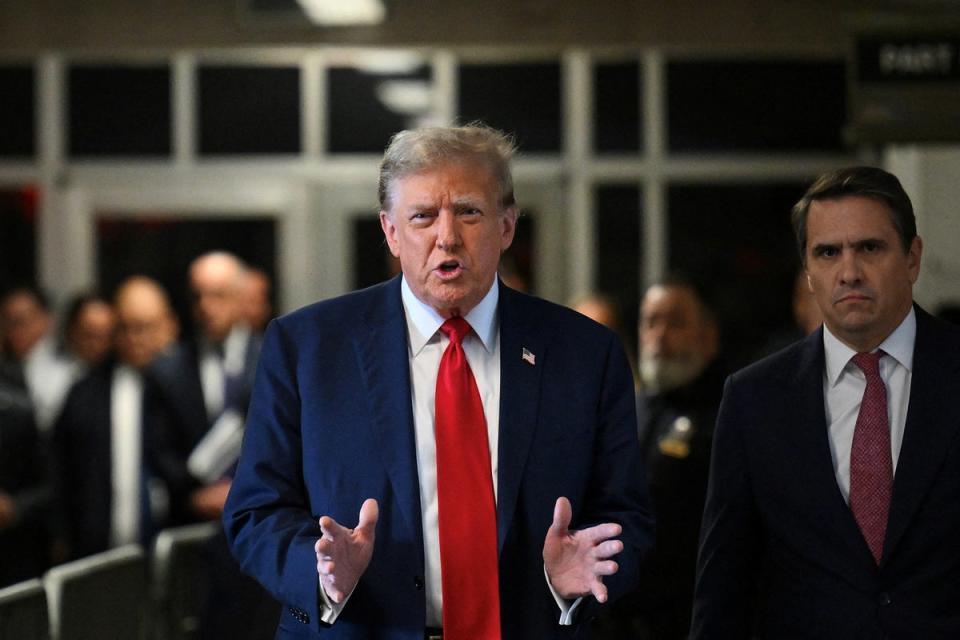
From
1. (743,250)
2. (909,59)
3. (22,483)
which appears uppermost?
(909,59)

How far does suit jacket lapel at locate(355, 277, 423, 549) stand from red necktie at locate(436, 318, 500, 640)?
55 millimetres

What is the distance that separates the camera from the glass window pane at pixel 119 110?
34.7 ft

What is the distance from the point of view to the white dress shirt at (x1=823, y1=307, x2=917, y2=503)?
10.9 feet

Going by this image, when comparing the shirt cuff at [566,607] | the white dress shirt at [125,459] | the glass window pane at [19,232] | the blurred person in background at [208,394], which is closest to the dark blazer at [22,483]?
the white dress shirt at [125,459]

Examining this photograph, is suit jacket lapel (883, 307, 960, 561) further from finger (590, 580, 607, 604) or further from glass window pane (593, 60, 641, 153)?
glass window pane (593, 60, 641, 153)

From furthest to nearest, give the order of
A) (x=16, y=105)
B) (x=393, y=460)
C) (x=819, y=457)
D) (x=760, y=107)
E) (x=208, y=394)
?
(x=16, y=105) < (x=760, y=107) < (x=208, y=394) < (x=819, y=457) < (x=393, y=460)

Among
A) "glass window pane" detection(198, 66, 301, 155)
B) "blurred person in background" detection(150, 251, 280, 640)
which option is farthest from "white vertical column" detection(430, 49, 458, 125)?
"blurred person in background" detection(150, 251, 280, 640)

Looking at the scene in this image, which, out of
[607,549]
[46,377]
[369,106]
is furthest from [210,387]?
[607,549]

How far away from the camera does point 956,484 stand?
127 inches

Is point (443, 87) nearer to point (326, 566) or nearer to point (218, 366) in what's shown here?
point (218, 366)

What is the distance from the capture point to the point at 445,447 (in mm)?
3113

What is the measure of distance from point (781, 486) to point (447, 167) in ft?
3.22

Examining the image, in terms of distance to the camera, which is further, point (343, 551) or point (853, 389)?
point (853, 389)

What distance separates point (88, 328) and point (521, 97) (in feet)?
12.2
